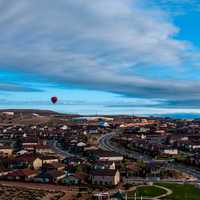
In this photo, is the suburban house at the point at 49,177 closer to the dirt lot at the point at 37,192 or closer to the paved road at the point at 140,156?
the dirt lot at the point at 37,192

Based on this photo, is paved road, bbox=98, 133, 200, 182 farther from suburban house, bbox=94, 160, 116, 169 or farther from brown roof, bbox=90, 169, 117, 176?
brown roof, bbox=90, 169, 117, 176

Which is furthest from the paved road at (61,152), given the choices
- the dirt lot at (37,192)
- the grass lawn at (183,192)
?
the grass lawn at (183,192)

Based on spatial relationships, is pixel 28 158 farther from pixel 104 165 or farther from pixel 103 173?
pixel 103 173

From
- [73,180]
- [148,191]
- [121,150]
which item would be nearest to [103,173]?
[73,180]

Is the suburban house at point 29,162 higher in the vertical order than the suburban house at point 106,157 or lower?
lower

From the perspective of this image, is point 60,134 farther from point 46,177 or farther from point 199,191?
point 199,191
